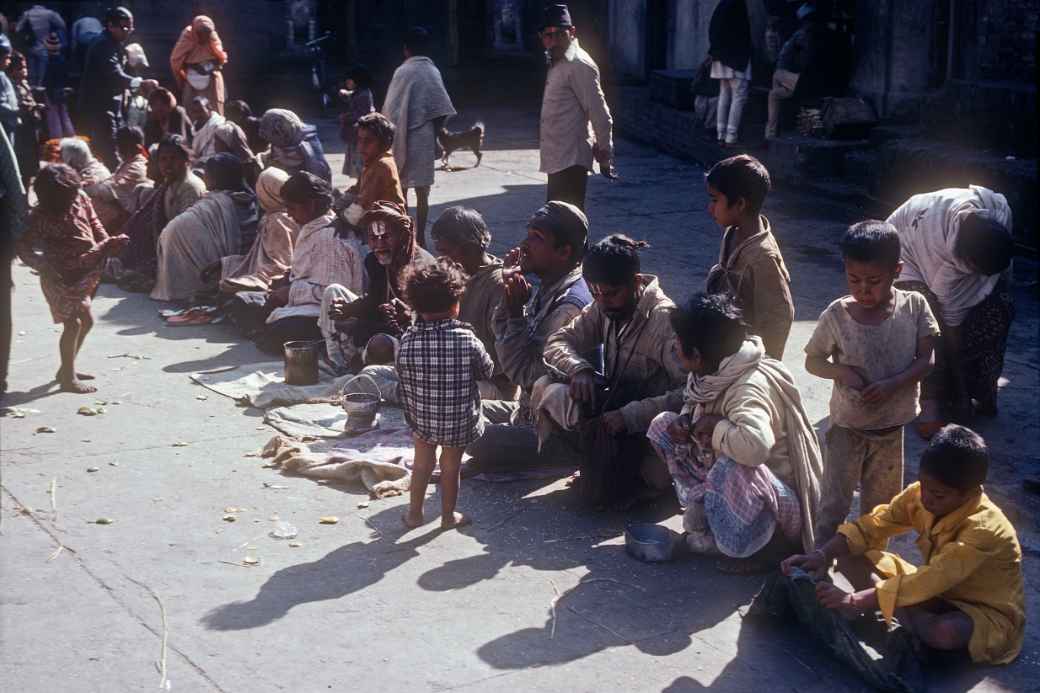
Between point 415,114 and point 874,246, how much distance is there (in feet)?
19.6

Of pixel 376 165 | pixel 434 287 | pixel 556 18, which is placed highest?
pixel 556 18

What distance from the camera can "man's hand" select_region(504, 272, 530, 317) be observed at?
5.83 m

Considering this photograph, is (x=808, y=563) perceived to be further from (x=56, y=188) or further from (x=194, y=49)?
(x=194, y=49)

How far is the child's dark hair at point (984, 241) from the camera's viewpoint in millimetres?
6105

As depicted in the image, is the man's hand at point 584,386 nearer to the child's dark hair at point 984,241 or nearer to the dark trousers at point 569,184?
the child's dark hair at point 984,241

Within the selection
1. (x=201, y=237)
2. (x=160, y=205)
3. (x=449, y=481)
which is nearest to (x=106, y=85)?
(x=160, y=205)

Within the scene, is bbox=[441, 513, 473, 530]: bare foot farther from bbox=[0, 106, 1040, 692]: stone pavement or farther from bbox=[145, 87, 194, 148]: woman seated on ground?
bbox=[145, 87, 194, 148]: woman seated on ground

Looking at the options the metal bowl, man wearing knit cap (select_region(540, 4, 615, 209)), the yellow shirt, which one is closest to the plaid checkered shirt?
the metal bowl

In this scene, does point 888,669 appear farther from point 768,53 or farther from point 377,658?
point 768,53

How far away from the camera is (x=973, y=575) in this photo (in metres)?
4.27

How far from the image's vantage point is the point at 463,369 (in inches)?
213

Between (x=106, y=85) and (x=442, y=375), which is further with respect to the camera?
(x=106, y=85)

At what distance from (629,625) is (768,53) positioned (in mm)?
11191

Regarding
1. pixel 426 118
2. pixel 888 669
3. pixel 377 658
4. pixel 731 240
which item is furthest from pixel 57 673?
pixel 426 118
